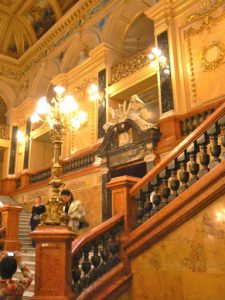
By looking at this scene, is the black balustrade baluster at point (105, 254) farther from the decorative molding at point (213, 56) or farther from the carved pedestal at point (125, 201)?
the decorative molding at point (213, 56)

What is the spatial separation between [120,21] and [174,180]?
9158 mm

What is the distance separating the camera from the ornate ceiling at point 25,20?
46.4 feet

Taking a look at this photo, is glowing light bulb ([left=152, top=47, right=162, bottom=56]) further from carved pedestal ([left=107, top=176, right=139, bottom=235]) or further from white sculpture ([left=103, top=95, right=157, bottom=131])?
carved pedestal ([left=107, top=176, right=139, bottom=235])

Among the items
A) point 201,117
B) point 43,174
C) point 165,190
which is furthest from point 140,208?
point 43,174

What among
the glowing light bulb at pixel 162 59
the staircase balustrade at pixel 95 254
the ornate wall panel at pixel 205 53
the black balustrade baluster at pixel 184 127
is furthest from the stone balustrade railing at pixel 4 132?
the staircase balustrade at pixel 95 254

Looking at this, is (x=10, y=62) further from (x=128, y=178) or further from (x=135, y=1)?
(x=128, y=178)

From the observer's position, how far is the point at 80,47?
508 inches

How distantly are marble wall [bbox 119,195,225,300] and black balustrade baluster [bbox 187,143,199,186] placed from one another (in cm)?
41

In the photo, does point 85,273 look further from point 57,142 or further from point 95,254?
point 57,142

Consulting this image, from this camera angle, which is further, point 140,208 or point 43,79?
point 43,79

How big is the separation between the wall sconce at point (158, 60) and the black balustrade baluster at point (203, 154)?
17.9ft

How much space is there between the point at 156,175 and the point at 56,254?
149 cm

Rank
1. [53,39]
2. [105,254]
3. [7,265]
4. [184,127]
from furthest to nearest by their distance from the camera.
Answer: [53,39] < [184,127] < [105,254] < [7,265]

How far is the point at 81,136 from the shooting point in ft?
37.6
